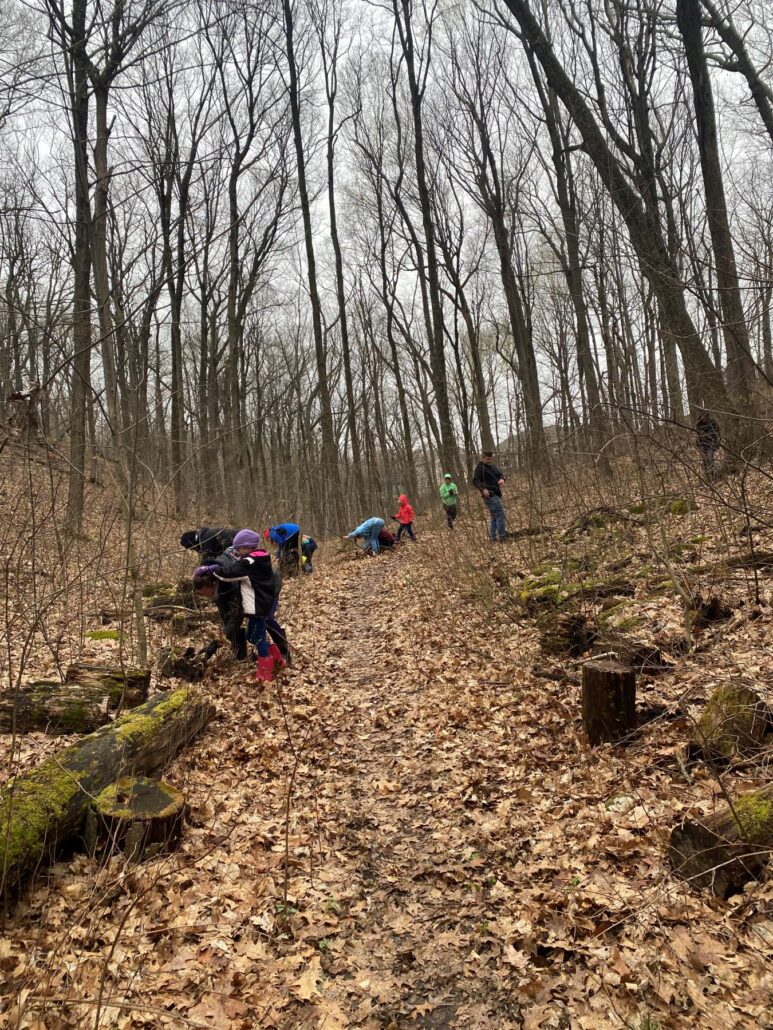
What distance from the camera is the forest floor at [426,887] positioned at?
8.34 ft

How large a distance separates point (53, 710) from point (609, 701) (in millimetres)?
4394

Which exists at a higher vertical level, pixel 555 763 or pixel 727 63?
pixel 727 63

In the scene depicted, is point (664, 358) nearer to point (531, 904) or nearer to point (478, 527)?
point (478, 527)

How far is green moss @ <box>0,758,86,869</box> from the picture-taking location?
3147 mm

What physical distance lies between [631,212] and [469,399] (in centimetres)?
1819

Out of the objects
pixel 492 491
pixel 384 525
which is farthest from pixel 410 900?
pixel 384 525

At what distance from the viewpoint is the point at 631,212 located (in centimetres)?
845

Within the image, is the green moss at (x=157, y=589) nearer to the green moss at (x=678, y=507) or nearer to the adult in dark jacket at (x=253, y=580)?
the adult in dark jacket at (x=253, y=580)

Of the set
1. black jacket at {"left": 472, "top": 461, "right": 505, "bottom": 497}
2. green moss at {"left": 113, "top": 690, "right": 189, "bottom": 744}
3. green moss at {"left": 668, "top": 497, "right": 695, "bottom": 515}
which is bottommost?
green moss at {"left": 113, "top": 690, "right": 189, "bottom": 744}

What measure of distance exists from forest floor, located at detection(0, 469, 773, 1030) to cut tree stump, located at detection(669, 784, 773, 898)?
3.5 inches

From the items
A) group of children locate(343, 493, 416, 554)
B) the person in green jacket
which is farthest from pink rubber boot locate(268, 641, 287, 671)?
group of children locate(343, 493, 416, 554)

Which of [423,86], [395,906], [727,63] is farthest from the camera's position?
[423,86]

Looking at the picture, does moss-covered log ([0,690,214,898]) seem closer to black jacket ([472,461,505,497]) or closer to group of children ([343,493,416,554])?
black jacket ([472,461,505,497])

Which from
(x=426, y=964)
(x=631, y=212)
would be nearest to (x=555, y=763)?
(x=426, y=964)
